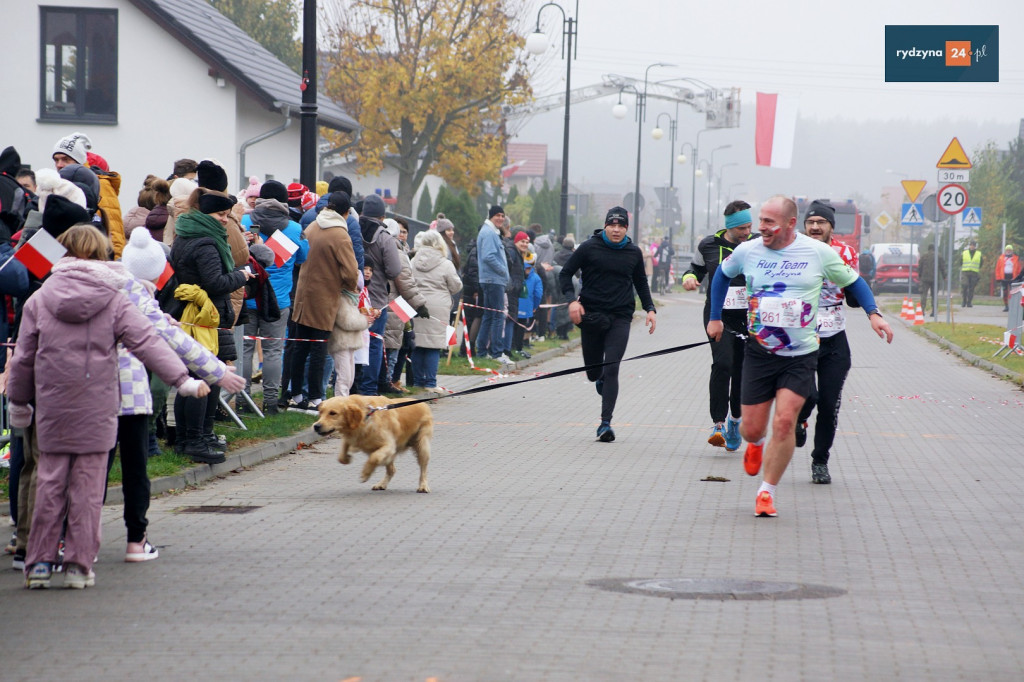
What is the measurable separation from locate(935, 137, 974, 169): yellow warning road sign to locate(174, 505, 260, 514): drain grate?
72.1 feet

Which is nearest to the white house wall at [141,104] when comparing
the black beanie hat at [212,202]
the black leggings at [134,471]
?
the black beanie hat at [212,202]

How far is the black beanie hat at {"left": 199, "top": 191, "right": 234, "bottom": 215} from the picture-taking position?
31.7ft

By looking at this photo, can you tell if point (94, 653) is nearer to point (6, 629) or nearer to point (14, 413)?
point (6, 629)

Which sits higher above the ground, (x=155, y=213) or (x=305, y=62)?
(x=305, y=62)

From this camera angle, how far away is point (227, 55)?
2592cm

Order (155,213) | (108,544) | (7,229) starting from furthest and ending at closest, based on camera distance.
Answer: (155,213), (7,229), (108,544)

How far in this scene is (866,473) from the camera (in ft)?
33.9

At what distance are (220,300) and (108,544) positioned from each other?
9.67 ft

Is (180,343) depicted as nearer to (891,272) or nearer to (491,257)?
(491,257)

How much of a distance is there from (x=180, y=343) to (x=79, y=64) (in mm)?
22077

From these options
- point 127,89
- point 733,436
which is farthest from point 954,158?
point 733,436

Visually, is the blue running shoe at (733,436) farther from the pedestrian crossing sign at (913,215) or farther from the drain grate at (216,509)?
the pedestrian crossing sign at (913,215)

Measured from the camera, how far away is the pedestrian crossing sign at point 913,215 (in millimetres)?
35125

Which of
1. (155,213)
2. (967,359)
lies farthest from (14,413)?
(967,359)
